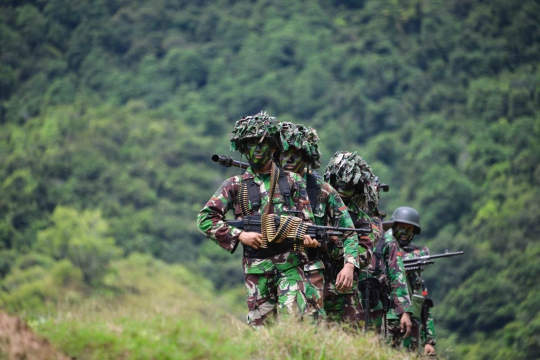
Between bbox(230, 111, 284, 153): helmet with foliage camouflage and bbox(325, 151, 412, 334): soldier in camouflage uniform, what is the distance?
67.4 inches

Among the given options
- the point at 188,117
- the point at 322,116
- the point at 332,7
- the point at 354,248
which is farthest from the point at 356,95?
the point at 354,248

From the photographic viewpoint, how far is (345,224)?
32.9ft

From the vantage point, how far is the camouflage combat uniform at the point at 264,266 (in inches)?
365

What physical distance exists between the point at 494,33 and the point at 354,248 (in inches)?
4758

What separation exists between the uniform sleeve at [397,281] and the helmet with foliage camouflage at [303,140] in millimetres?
1364

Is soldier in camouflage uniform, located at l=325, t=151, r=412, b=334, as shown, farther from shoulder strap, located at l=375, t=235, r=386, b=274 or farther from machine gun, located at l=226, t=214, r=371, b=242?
machine gun, located at l=226, t=214, r=371, b=242

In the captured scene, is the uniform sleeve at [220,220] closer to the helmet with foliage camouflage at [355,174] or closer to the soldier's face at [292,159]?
the soldier's face at [292,159]

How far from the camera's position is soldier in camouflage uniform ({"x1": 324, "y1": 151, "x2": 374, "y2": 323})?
10.9 m

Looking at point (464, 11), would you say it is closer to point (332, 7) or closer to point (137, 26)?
point (332, 7)

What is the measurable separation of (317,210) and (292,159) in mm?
1065

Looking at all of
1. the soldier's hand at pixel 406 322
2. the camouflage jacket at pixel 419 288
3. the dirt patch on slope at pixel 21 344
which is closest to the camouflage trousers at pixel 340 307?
the soldier's hand at pixel 406 322

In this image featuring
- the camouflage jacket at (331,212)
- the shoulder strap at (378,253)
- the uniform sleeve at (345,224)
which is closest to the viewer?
the uniform sleeve at (345,224)

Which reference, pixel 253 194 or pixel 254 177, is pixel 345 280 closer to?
pixel 253 194

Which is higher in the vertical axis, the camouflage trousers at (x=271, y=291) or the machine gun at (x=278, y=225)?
the machine gun at (x=278, y=225)
